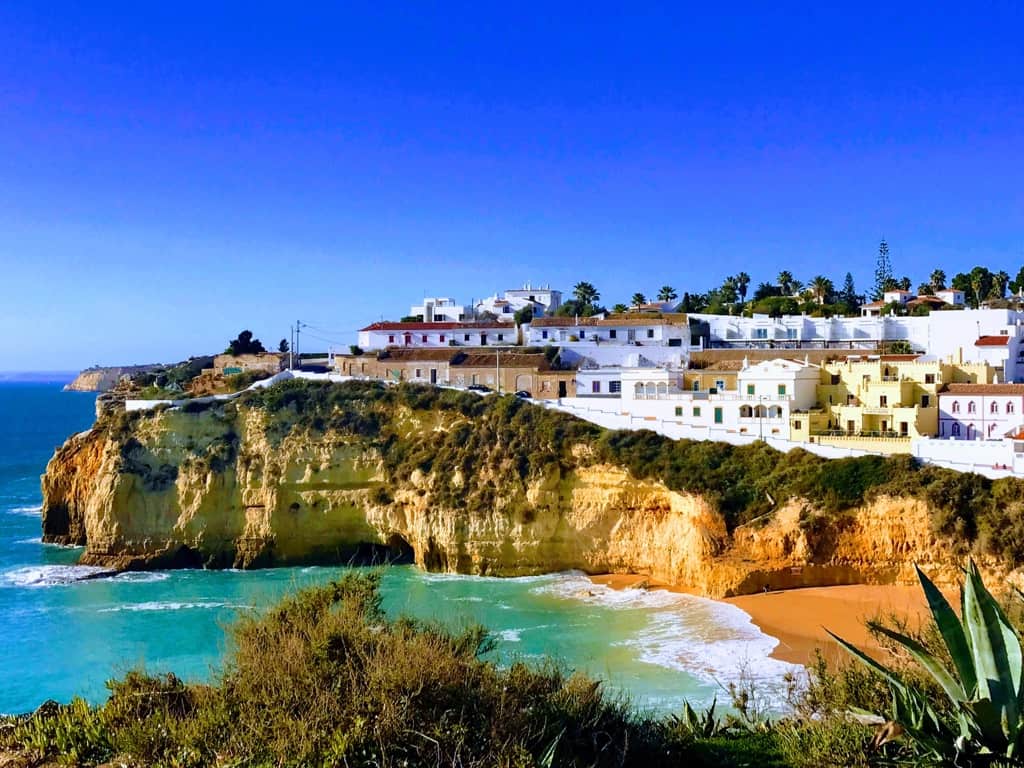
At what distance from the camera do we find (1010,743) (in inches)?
351

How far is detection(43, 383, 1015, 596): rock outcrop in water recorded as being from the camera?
89.1 feet

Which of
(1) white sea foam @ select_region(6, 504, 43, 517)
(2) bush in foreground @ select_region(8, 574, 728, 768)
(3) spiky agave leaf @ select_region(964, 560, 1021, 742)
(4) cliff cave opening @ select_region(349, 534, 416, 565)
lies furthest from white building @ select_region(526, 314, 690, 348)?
(3) spiky agave leaf @ select_region(964, 560, 1021, 742)

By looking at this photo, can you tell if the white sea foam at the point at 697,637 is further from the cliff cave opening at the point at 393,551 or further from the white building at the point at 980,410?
the white building at the point at 980,410

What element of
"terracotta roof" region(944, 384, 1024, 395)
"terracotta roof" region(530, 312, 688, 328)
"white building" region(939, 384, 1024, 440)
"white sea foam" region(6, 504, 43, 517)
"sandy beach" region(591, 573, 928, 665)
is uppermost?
"terracotta roof" region(530, 312, 688, 328)

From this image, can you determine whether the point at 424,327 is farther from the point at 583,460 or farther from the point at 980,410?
the point at 980,410

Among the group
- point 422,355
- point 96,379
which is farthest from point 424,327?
point 96,379

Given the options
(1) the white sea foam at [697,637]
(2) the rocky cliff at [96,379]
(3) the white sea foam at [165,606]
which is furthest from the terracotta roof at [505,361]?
(2) the rocky cliff at [96,379]

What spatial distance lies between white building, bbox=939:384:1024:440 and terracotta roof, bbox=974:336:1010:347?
6414mm

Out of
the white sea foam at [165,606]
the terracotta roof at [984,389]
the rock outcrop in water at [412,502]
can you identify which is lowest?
the white sea foam at [165,606]

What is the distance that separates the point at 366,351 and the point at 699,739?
128 ft

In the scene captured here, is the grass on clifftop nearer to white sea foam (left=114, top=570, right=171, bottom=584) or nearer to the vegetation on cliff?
the vegetation on cliff

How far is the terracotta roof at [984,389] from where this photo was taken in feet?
104

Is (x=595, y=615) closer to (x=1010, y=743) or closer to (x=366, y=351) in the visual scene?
(x=1010, y=743)

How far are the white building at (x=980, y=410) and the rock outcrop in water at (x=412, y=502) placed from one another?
7.40 metres
